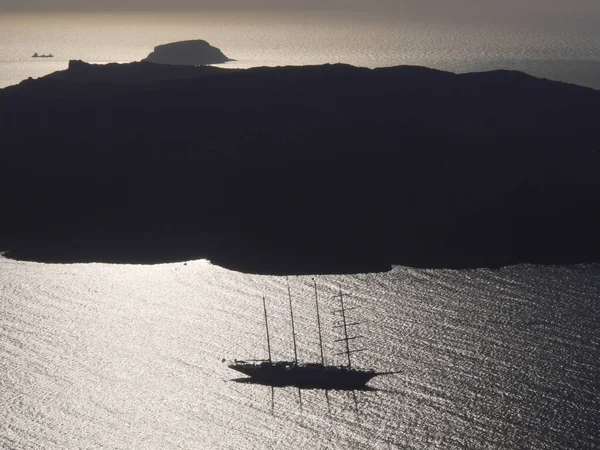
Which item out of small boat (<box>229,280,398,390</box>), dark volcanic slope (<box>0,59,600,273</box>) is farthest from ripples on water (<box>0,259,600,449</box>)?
dark volcanic slope (<box>0,59,600,273</box>)

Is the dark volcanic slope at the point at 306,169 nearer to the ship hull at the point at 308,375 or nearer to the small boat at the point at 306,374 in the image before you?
the small boat at the point at 306,374

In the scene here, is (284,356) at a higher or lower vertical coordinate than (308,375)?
higher

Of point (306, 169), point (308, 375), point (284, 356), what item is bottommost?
point (308, 375)

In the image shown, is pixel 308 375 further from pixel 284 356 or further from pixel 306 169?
pixel 306 169

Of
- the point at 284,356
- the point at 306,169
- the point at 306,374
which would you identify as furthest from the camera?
the point at 306,169

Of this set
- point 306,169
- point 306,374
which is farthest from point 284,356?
point 306,169

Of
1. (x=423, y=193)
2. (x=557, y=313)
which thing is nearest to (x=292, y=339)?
(x=557, y=313)

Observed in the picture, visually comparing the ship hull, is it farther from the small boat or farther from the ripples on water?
the ripples on water

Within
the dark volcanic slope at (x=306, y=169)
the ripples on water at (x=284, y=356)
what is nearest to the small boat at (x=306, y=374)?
the ripples on water at (x=284, y=356)
